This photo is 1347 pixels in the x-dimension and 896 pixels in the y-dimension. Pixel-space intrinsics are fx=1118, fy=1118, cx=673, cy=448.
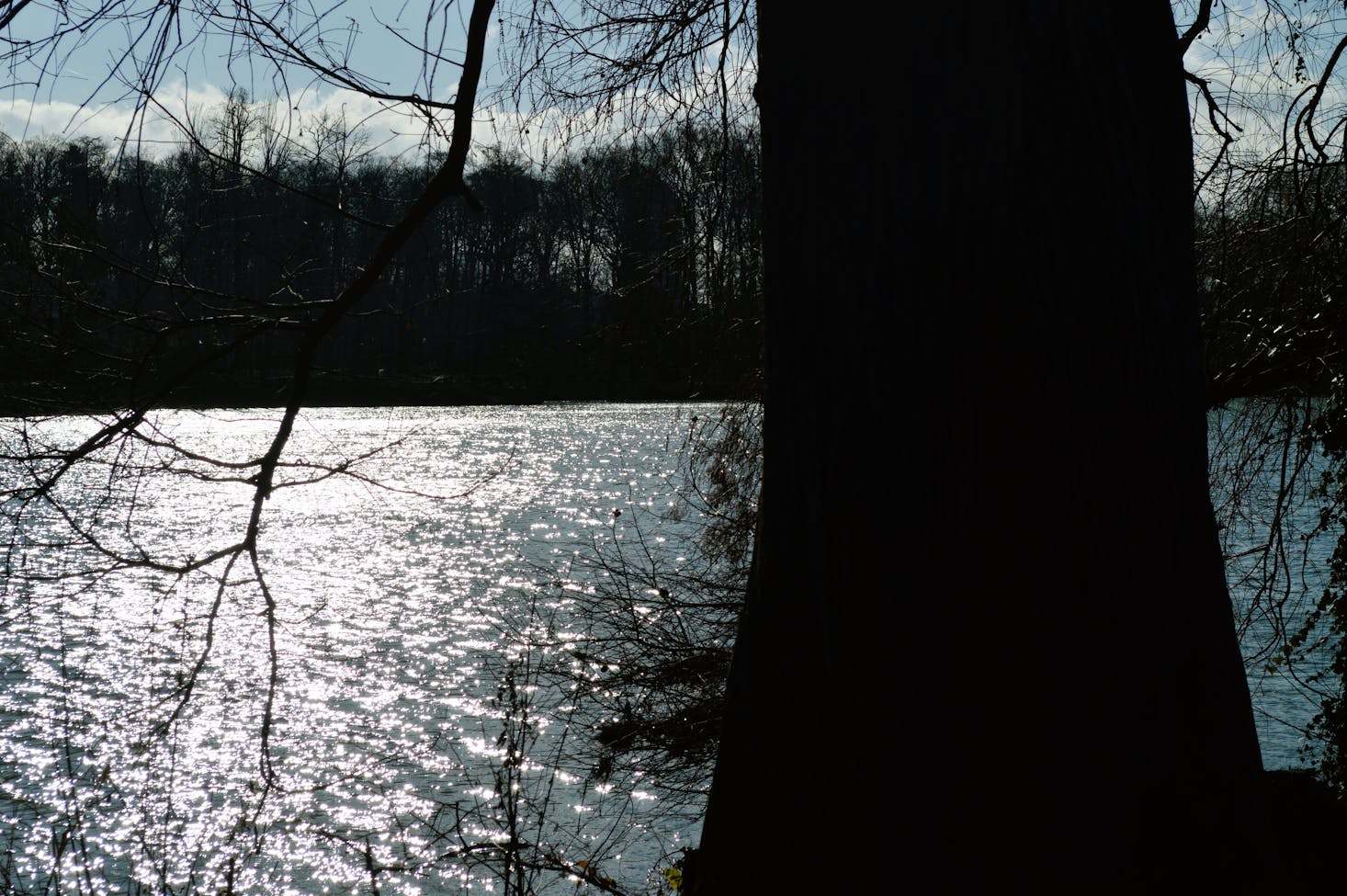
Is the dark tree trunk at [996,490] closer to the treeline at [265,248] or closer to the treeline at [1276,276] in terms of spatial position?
the treeline at [265,248]

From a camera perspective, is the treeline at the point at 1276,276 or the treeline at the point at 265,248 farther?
the treeline at the point at 1276,276

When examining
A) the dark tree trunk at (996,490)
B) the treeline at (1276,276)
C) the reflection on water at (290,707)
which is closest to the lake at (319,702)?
the reflection on water at (290,707)

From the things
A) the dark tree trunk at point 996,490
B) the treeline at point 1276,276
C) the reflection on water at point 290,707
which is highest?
the treeline at point 1276,276

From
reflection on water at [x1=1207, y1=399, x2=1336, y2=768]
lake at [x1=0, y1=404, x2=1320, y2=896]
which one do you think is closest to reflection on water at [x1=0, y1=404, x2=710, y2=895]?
lake at [x1=0, y1=404, x2=1320, y2=896]

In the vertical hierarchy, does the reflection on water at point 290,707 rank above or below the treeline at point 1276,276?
below

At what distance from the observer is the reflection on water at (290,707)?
4453 millimetres

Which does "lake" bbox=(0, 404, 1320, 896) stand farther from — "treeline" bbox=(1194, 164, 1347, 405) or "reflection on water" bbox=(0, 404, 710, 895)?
"treeline" bbox=(1194, 164, 1347, 405)

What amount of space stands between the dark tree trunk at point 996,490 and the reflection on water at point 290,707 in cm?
150

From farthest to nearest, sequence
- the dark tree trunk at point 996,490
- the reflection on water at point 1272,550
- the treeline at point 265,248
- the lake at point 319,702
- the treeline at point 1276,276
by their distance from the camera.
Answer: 1. the reflection on water at point 1272,550
2. the treeline at point 1276,276
3. the lake at point 319,702
4. the treeline at point 265,248
5. the dark tree trunk at point 996,490

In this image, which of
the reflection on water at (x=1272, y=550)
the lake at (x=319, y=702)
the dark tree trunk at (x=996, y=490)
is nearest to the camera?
the dark tree trunk at (x=996, y=490)

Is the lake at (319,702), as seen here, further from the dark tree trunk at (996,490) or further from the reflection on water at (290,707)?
the dark tree trunk at (996,490)

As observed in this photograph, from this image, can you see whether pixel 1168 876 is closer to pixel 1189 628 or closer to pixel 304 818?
pixel 1189 628

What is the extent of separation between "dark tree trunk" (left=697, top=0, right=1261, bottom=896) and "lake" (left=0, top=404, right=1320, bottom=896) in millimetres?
1644

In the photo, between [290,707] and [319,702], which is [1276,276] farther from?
[290,707]
